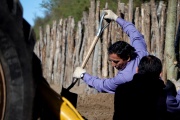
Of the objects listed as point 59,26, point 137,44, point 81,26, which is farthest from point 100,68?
point 137,44

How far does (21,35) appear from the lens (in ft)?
8.07

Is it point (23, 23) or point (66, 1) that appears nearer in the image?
point (23, 23)

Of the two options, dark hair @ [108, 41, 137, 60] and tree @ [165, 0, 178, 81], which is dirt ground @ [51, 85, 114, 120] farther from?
dark hair @ [108, 41, 137, 60]

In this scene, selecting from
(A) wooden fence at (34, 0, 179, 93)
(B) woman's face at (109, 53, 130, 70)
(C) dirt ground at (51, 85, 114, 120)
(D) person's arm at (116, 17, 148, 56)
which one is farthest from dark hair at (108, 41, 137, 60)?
(A) wooden fence at (34, 0, 179, 93)

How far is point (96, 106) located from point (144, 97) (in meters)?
4.93

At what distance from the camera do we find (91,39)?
10914 mm

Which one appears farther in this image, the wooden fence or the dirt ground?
the wooden fence

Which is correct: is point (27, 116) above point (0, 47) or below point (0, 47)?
below

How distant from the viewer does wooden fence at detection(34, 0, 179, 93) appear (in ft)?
32.0

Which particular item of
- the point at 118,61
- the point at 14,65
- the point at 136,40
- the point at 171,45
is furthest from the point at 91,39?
the point at 14,65

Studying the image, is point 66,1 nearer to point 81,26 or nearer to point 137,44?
point 81,26

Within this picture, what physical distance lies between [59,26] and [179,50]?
13.9 ft

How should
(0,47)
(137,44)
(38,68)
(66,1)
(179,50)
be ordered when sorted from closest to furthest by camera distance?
(0,47) → (38,68) → (137,44) → (179,50) → (66,1)

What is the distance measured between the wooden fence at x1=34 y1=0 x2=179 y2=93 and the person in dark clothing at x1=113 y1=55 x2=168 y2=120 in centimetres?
571
